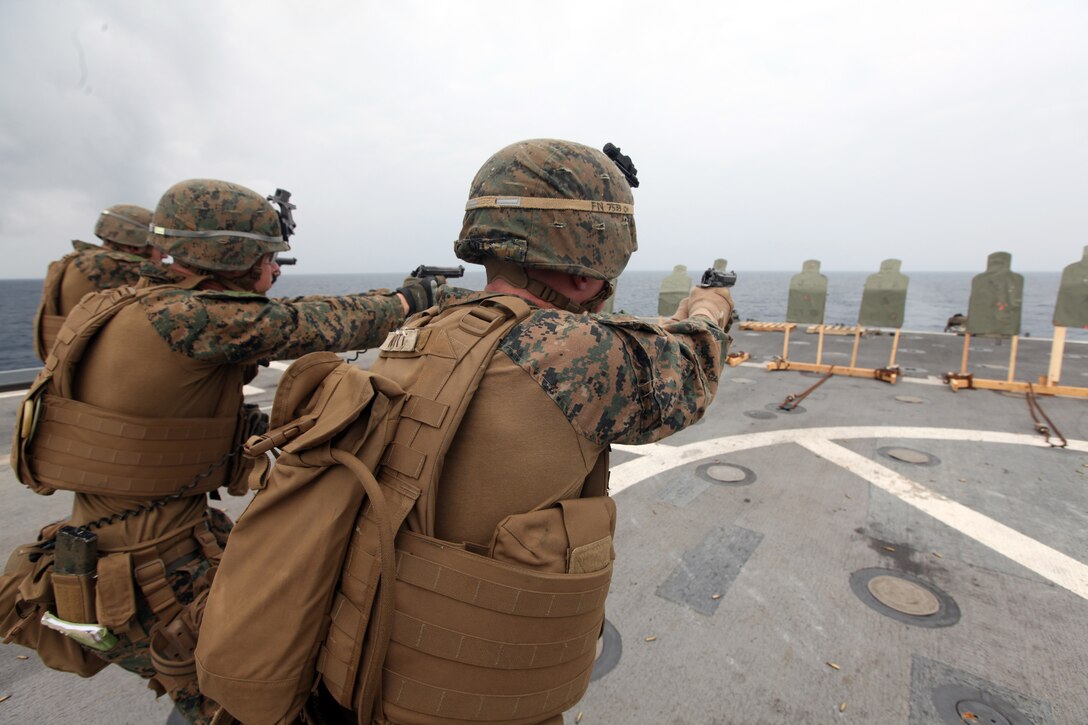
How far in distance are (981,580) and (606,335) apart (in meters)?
3.71

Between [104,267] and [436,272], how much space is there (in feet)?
9.40

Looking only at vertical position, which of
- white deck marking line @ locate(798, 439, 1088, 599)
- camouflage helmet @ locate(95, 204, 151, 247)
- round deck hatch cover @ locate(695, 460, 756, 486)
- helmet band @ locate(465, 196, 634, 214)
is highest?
camouflage helmet @ locate(95, 204, 151, 247)

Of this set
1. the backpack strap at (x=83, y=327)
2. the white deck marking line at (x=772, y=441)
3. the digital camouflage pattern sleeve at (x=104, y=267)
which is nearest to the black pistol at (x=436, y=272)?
the backpack strap at (x=83, y=327)

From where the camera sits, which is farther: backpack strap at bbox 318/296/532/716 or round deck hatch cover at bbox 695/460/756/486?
round deck hatch cover at bbox 695/460/756/486

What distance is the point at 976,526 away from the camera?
3959 millimetres

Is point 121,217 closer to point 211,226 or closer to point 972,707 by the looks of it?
point 211,226

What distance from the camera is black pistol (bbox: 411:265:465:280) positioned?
8.91ft

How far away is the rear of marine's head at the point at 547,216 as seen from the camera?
143 centimetres

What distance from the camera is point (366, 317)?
2326 millimetres

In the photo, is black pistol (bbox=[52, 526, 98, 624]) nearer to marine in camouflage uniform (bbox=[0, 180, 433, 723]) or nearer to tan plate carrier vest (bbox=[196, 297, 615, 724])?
marine in camouflage uniform (bbox=[0, 180, 433, 723])

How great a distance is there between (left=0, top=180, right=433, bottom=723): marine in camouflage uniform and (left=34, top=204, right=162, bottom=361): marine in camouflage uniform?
171cm

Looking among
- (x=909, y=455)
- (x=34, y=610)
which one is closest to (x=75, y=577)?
(x=34, y=610)

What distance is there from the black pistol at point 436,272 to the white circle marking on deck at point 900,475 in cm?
192

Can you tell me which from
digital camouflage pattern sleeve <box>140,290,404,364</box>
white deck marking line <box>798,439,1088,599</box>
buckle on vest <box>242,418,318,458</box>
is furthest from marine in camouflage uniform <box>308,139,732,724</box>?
white deck marking line <box>798,439,1088,599</box>
